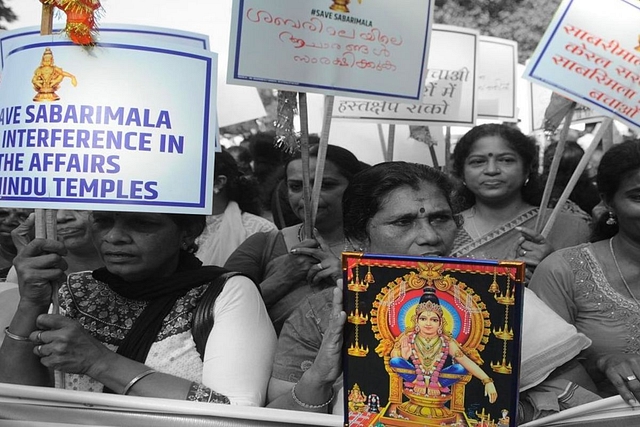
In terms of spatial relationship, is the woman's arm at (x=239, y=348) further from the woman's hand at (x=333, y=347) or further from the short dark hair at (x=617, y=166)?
the short dark hair at (x=617, y=166)

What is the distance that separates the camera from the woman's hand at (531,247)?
2.96 m

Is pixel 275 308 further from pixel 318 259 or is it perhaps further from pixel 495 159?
pixel 495 159

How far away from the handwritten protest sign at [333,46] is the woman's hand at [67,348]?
1.09 meters

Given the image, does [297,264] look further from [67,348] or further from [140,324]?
[67,348]

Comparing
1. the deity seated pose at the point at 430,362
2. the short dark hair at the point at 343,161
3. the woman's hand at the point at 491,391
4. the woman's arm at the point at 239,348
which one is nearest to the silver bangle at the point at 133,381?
the woman's arm at the point at 239,348

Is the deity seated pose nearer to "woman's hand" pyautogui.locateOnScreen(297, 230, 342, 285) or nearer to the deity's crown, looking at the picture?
the deity's crown

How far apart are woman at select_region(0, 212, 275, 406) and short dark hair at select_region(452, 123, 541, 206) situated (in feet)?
6.06

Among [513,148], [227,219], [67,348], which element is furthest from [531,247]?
[67,348]

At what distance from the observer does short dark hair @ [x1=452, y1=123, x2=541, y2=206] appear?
3.56m

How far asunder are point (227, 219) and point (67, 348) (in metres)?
2.26

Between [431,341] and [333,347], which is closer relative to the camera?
[431,341]

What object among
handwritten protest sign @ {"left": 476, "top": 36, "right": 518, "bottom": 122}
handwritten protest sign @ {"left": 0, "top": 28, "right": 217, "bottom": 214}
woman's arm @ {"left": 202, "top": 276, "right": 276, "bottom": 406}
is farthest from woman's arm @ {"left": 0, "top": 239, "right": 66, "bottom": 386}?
handwritten protest sign @ {"left": 476, "top": 36, "right": 518, "bottom": 122}

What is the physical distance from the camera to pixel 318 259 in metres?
2.80

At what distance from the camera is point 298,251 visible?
9.17 ft
